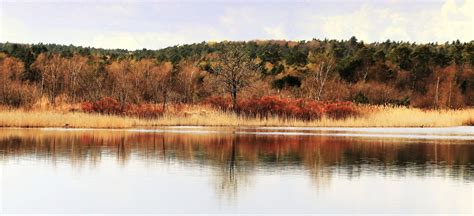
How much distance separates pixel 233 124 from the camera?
31609mm

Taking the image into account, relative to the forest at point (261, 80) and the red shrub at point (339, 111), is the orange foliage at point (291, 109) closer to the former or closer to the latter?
the red shrub at point (339, 111)

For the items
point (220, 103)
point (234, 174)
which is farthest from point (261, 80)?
point (234, 174)

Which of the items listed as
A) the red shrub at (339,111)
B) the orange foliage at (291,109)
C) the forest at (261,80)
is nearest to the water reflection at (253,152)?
the orange foliage at (291,109)

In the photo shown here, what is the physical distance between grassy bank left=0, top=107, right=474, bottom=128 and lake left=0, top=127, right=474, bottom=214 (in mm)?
5124

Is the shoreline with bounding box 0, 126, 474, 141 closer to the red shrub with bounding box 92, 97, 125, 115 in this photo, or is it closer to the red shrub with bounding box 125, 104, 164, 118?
the red shrub with bounding box 125, 104, 164, 118

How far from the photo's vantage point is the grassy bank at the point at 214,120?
99.0ft

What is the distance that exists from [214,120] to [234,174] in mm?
17366

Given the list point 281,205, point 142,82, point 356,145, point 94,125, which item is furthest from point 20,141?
point 142,82

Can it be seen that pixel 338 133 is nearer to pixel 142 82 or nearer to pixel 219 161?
pixel 219 161

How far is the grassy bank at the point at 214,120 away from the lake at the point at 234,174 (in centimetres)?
512

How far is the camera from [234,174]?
1449 cm

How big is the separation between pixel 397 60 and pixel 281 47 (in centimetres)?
3950

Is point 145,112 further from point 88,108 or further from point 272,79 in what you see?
point 272,79

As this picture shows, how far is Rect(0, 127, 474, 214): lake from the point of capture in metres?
11.0
